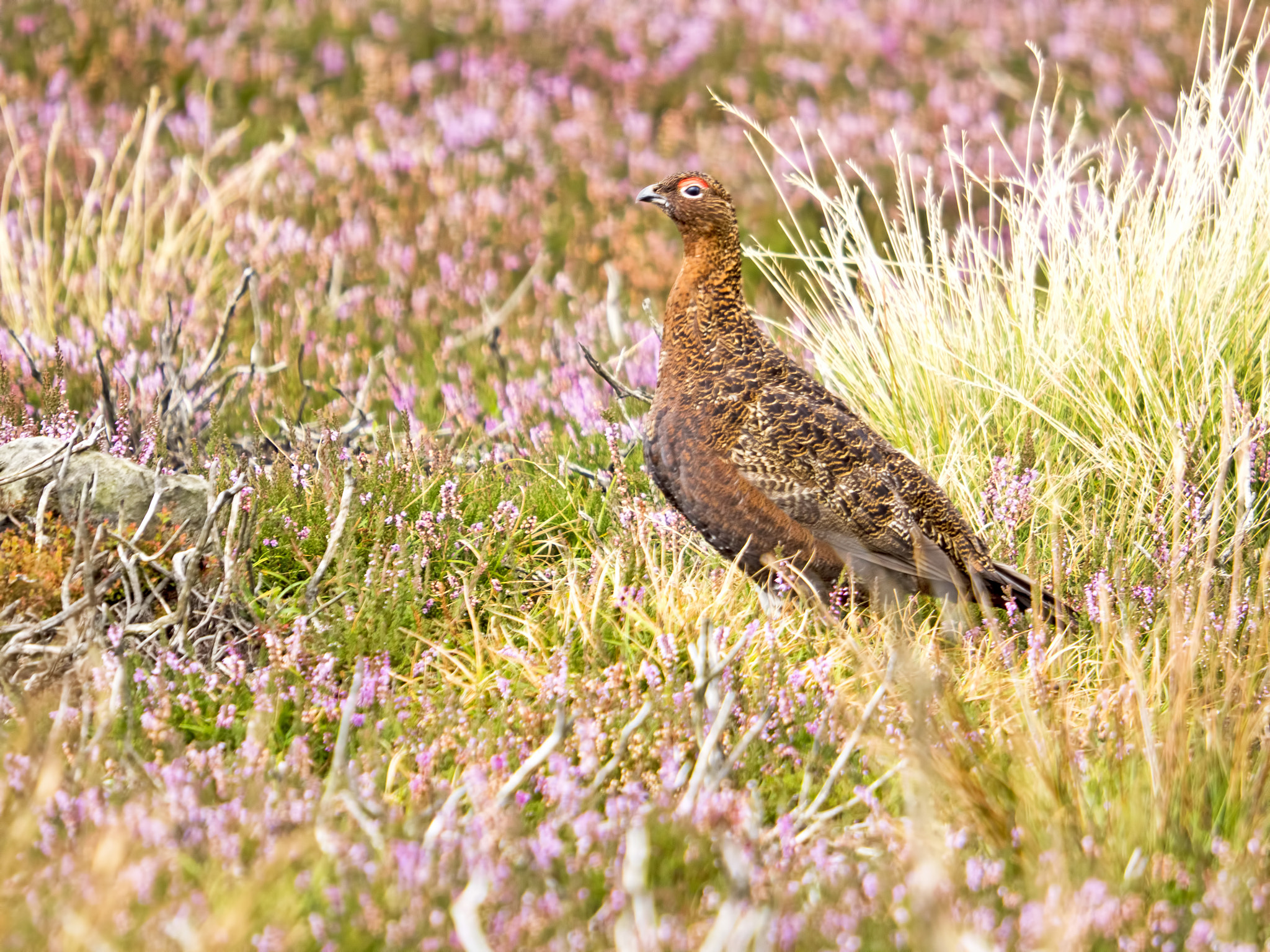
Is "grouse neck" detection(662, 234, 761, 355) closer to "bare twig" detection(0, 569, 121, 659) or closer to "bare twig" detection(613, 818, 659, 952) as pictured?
"bare twig" detection(0, 569, 121, 659)

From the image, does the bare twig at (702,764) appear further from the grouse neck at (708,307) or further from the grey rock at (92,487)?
the grey rock at (92,487)

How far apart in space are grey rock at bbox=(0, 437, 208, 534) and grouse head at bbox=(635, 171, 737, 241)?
166 cm

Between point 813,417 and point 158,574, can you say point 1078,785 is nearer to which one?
point 813,417

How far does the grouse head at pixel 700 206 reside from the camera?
4.26 metres

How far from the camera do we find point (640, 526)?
418cm

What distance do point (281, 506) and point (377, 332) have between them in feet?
9.73

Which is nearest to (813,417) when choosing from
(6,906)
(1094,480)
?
(1094,480)

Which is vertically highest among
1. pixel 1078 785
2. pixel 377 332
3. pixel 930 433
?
pixel 1078 785

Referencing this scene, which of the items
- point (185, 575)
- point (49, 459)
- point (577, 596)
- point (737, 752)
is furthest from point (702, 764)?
point (49, 459)

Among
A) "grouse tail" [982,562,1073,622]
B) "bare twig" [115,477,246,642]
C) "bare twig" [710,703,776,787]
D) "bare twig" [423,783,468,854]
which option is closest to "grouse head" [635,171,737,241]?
"grouse tail" [982,562,1073,622]

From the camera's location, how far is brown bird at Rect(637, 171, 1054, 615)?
3.86 meters

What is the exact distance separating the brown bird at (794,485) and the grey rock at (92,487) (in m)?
1.35

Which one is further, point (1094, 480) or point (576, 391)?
point (576, 391)

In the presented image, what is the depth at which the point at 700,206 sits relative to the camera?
4258 millimetres
